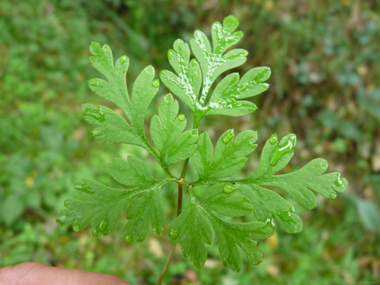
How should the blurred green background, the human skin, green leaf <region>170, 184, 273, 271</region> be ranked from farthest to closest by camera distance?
the blurred green background
the human skin
green leaf <region>170, 184, 273, 271</region>

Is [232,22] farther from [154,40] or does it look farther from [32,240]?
[154,40]

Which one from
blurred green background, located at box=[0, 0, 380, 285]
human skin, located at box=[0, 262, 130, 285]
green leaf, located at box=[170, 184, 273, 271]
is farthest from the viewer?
blurred green background, located at box=[0, 0, 380, 285]

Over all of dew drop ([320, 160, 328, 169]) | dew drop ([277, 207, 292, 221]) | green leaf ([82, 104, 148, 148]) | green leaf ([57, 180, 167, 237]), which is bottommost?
dew drop ([277, 207, 292, 221])

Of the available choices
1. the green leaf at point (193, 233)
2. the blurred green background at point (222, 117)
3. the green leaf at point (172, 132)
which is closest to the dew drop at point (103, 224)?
the green leaf at point (193, 233)

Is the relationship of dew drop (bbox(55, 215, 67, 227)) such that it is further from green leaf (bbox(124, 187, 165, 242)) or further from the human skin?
the human skin

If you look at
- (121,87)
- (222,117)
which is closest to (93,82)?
(121,87)

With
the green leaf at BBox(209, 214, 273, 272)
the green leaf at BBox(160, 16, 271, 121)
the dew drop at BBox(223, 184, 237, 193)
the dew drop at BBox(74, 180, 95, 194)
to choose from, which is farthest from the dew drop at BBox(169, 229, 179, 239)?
the green leaf at BBox(160, 16, 271, 121)

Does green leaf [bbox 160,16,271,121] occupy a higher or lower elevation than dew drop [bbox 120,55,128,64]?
lower
